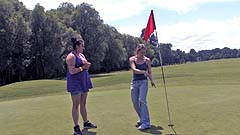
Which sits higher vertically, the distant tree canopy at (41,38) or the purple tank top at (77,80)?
the distant tree canopy at (41,38)

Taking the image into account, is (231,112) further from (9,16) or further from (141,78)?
(9,16)

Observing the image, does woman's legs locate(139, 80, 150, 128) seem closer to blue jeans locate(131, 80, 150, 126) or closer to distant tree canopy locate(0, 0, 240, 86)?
blue jeans locate(131, 80, 150, 126)

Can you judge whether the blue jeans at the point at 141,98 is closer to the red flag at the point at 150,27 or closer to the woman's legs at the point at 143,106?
the woman's legs at the point at 143,106

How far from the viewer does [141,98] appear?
29.6ft

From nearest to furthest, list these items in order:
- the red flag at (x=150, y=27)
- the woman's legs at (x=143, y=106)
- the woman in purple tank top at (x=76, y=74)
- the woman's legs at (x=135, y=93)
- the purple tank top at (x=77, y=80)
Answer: the woman in purple tank top at (x=76, y=74) < the purple tank top at (x=77, y=80) < the woman's legs at (x=143, y=106) < the woman's legs at (x=135, y=93) < the red flag at (x=150, y=27)

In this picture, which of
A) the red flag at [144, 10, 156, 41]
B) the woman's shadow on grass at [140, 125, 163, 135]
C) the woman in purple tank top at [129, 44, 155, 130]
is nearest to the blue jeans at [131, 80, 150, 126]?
the woman in purple tank top at [129, 44, 155, 130]

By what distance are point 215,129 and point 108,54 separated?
89852 mm

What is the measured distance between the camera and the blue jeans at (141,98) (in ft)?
29.0

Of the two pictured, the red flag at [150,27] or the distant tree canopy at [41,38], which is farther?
the distant tree canopy at [41,38]

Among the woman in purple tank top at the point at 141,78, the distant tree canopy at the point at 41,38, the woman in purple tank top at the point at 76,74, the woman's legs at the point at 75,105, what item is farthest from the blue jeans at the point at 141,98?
the distant tree canopy at the point at 41,38

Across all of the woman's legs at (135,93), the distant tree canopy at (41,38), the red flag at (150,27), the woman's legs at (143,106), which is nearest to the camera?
the woman's legs at (143,106)

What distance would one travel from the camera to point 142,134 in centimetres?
818

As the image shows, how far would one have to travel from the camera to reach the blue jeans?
885 centimetres

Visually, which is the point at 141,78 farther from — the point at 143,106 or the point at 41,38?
the point at 41,38
